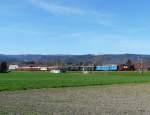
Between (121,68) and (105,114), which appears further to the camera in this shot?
(121,68)

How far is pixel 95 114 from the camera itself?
17.5 metres

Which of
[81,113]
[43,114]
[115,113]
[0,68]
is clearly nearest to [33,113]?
[43,114]

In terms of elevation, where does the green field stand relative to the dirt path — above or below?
above

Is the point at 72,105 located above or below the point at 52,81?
below

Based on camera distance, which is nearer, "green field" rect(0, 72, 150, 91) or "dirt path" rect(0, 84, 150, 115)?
"dirt path" rect(0, 84, 150, 115)

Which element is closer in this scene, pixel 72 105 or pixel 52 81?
pixel 72 105

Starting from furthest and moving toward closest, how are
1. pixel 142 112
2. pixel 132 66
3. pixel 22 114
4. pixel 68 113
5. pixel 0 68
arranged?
pixel 132 66
pixel 0 68
pixel 142 112
pixel 68 113
pixel 22 114

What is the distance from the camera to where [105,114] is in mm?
17594

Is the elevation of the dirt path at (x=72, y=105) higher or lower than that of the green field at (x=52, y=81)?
lower

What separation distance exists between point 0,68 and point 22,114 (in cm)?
14594

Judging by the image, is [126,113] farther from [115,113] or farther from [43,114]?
[43,114]

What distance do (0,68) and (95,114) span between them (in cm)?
14554

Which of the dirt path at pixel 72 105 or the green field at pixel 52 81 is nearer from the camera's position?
the dirt path at pixel 72 105

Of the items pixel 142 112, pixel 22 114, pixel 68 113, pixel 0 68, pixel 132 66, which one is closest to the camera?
pixel 22 114
